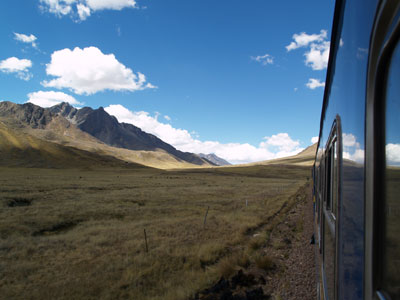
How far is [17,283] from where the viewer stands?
7.57 metres

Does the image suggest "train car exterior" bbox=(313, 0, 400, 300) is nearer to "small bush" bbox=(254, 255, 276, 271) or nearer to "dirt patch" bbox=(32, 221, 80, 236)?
"small bush" bbox=(254, 255, 276, 271)

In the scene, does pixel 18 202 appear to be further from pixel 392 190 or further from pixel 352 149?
pixel 392 190

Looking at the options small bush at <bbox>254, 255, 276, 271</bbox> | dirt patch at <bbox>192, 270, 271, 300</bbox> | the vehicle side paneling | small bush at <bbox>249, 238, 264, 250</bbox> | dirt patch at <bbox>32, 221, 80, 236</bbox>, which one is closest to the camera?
the vehicle side paneling

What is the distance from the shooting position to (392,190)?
1.09 meters

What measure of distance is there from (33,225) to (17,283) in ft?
25.1

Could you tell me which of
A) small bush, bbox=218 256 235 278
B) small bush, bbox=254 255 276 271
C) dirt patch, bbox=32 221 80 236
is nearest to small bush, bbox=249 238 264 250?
small bush, bbox=254 255 276 271

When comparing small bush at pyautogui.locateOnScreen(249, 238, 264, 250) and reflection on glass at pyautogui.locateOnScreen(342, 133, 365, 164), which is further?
small bush at pyautogui.locateOnScreen(249, 238, 264, 250)

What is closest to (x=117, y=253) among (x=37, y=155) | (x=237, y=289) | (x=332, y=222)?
(x=237, y=289)

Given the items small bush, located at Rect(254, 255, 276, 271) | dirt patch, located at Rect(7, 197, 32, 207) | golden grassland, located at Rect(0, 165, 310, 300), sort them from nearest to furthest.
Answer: golden grassland, located at Rect(0, 165, 310, 300), small bush, located at Rect(254, 255, 276, 271), dirt patch, located at Rect(7, 197, 32, 207)

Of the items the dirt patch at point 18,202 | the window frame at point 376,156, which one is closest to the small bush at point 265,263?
the window frame at point 376,156

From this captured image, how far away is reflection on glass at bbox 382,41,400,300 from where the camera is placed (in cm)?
104

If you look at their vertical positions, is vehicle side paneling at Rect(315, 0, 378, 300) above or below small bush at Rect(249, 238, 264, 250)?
above

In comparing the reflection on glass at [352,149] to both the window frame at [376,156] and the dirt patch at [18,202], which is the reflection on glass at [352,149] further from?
the dirt patch at [18,202]

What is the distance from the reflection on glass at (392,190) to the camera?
1.04 m
